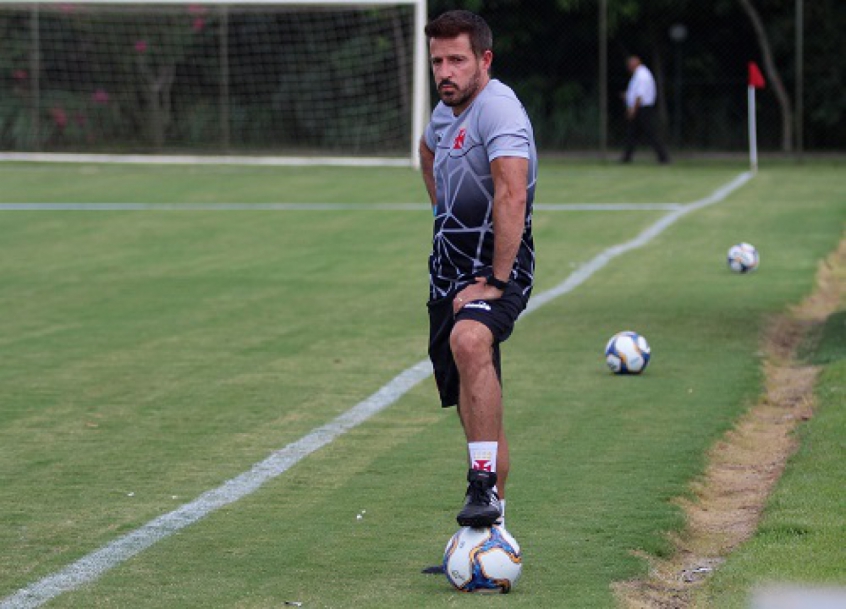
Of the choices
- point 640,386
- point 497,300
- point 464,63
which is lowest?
point 640,386

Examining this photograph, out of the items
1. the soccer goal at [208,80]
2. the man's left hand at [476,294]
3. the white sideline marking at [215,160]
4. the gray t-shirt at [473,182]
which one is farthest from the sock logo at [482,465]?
the soccer goal at [208,80]

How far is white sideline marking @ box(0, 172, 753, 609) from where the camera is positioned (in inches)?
223

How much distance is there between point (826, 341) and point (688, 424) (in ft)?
10.6

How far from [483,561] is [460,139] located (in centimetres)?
153

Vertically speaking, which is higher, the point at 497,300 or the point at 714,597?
the point at 497,300

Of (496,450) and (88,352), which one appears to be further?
(88,352)

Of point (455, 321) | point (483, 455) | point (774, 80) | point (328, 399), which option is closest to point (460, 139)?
point (455, 321)

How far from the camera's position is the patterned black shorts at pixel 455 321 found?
19.4ft

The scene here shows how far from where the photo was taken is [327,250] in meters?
18.1

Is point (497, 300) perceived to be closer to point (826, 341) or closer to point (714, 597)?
point (714, 597)

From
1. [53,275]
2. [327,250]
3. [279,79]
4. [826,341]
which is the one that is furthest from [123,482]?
[279,79]

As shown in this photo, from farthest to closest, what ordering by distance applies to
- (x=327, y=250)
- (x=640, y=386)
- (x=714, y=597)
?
(x=327, y=250), (x=640, y=386), (x=714, y=597)

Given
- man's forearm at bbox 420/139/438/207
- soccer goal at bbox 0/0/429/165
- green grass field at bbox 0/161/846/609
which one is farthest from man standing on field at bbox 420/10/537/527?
soccer goal at bbox 0/0/429/165

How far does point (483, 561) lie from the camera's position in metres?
5.62
